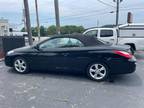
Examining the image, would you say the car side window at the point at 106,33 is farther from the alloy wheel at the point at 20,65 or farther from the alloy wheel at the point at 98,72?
the alloy wheel at the point at 20,65

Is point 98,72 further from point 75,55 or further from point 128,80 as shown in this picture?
point 128,80

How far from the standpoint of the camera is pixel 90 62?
6023mm

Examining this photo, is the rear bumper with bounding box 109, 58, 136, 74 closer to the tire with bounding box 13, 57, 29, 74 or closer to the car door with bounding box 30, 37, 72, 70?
the car door with bounding box 30, 37, 72, 70

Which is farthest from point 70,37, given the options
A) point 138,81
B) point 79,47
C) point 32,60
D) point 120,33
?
point 120,33

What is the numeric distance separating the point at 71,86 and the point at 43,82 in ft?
3.06

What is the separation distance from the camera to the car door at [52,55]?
6.33 meters

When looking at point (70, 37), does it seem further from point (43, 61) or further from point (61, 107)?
point (61, 107)

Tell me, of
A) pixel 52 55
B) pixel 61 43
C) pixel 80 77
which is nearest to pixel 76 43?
pixel 61 43

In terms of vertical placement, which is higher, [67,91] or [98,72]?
[98,72]

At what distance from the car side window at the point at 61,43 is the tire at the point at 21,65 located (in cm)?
86

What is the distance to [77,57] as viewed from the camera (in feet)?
20.2

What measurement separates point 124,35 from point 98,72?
5.47 meters

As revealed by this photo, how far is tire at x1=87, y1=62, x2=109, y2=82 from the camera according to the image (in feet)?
19.4

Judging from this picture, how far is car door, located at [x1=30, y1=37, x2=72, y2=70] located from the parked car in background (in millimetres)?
4377
